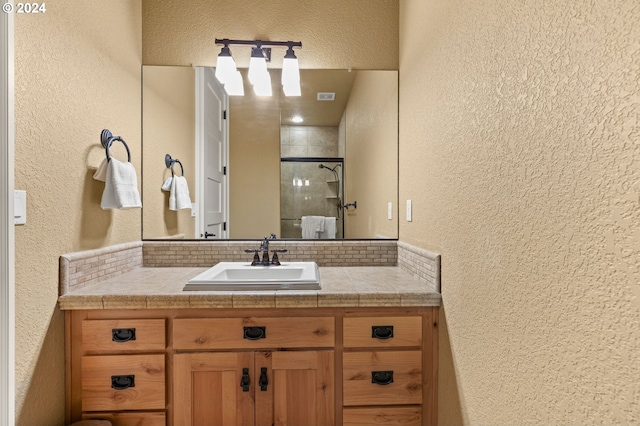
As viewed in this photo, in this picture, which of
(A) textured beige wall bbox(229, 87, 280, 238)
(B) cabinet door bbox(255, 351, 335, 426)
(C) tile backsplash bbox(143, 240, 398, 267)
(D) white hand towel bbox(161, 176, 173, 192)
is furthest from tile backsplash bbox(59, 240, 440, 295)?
(B) cabinet door bbox(255, 351, 335, 426)

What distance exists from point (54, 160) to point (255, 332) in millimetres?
1024

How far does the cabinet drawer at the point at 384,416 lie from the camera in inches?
52.1

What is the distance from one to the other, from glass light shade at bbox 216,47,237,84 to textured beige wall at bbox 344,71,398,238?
71 cm

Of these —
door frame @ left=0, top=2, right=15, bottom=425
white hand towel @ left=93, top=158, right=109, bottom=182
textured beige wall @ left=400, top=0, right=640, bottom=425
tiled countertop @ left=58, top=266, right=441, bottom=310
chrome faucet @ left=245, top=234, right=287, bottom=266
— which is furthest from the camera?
chrome faucet @ left=245, top=234, right=287, bottom=266

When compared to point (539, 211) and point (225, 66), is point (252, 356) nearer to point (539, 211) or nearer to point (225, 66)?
point (539, 211)

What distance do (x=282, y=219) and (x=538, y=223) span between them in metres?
1.40

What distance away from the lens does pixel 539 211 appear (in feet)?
2.45

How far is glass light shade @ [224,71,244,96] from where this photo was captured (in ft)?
6.25

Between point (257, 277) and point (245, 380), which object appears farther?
point (257, 277)

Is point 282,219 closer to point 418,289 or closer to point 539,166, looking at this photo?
point 418,289

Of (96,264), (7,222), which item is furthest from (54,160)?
(96,264)

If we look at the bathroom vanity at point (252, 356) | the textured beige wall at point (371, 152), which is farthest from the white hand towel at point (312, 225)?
the bathroom vanity at point (252, 356)

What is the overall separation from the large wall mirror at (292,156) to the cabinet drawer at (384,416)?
0.90 metres

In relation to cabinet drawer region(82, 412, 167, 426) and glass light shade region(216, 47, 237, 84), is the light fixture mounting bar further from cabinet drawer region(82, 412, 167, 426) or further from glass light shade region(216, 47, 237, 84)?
cabinet drawer region(82, 412, 167, 426)
